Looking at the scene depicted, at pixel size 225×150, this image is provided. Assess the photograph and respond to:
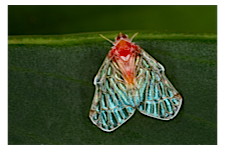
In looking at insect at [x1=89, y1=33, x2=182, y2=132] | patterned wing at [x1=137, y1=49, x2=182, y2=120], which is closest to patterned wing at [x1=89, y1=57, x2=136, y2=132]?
insect at [x1=89, y1=33, x2=182, y2=132]

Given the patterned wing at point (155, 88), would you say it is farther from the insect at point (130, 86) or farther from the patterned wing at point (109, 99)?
the patterned wing at point (109, 99)

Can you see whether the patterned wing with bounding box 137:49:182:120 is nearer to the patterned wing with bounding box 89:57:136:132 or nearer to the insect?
the insect

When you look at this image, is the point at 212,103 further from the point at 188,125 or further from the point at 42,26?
the point at 42,26

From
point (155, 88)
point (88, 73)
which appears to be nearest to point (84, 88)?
point (88, 73)

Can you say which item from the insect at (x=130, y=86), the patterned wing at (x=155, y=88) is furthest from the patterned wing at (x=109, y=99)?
the patterned wing at (x=155, y=88)
